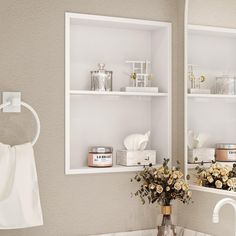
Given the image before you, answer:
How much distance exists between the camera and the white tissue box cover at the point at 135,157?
8.88ft

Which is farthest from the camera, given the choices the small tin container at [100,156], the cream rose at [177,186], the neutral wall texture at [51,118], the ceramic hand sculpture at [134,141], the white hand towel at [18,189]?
the ceramic hand sculpture at [134,141]

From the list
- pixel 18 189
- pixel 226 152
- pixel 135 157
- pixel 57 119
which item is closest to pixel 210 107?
pixel 226 152

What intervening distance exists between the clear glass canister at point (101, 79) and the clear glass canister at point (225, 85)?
573mm

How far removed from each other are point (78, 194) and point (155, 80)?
0.81 m

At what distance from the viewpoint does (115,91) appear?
9.13ft

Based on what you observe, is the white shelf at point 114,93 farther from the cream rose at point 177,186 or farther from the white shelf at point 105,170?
the cream rose at point 177,186

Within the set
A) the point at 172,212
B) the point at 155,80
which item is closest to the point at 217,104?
the point at 155,80

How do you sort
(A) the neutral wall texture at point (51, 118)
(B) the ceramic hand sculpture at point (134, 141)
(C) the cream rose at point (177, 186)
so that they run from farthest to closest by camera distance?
1. (B) the ceramic hand sculpture at point (134, 141)
2. (C) the cream rose at point (177, 186)
3. (A) the neutral wall texture at point (51, 118)

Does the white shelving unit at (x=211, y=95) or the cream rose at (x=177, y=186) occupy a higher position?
the white shelving unit at (x=211, y=95)

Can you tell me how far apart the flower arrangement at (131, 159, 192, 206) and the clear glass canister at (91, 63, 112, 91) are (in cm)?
49

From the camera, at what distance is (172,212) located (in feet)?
9.26

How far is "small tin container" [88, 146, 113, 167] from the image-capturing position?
2629 millimetres

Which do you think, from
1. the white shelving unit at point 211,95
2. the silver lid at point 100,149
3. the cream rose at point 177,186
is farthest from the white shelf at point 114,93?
the cream rose at point 177,186

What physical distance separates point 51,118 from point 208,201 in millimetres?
910
